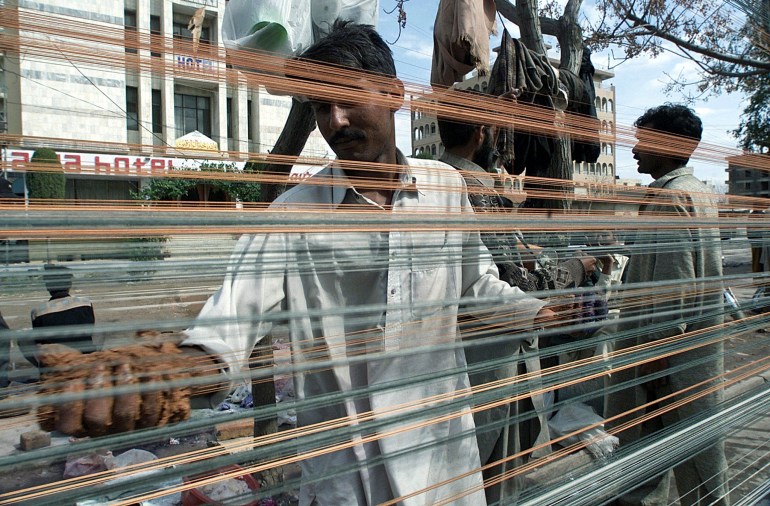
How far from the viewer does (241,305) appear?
120 centimetres

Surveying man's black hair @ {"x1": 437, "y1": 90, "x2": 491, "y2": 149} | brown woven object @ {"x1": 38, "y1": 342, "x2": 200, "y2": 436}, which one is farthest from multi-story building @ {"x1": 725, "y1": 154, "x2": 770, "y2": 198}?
brown woven object @ {"x1": 38, "y1": 342, "x2": 200, "y2": 436}

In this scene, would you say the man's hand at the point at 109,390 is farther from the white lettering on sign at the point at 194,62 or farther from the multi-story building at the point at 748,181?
the multi-story building at the point at 748,181

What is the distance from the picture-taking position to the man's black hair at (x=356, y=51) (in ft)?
4.64

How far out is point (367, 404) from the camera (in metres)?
1.38

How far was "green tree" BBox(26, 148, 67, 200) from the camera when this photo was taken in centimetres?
91

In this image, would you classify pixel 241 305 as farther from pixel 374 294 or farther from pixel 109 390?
pixel 109 390

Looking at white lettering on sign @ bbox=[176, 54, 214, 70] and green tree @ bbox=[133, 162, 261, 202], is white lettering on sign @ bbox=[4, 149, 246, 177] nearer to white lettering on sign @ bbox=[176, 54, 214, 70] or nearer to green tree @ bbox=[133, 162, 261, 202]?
green tree @ bbox=[133, 162, 261, 202]

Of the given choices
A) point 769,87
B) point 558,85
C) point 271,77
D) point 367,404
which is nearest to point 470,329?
point 367,404

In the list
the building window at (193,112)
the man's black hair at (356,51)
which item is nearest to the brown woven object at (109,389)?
the man's black hair at (356,51)

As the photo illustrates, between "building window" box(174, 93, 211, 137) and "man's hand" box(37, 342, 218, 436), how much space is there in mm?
1207

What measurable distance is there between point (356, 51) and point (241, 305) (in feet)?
2.36

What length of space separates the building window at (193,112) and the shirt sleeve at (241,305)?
84 centimetres

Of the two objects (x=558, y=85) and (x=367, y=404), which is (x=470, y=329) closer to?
(x=367, y=404)

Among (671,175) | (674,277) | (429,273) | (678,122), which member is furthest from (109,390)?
(678,122)
